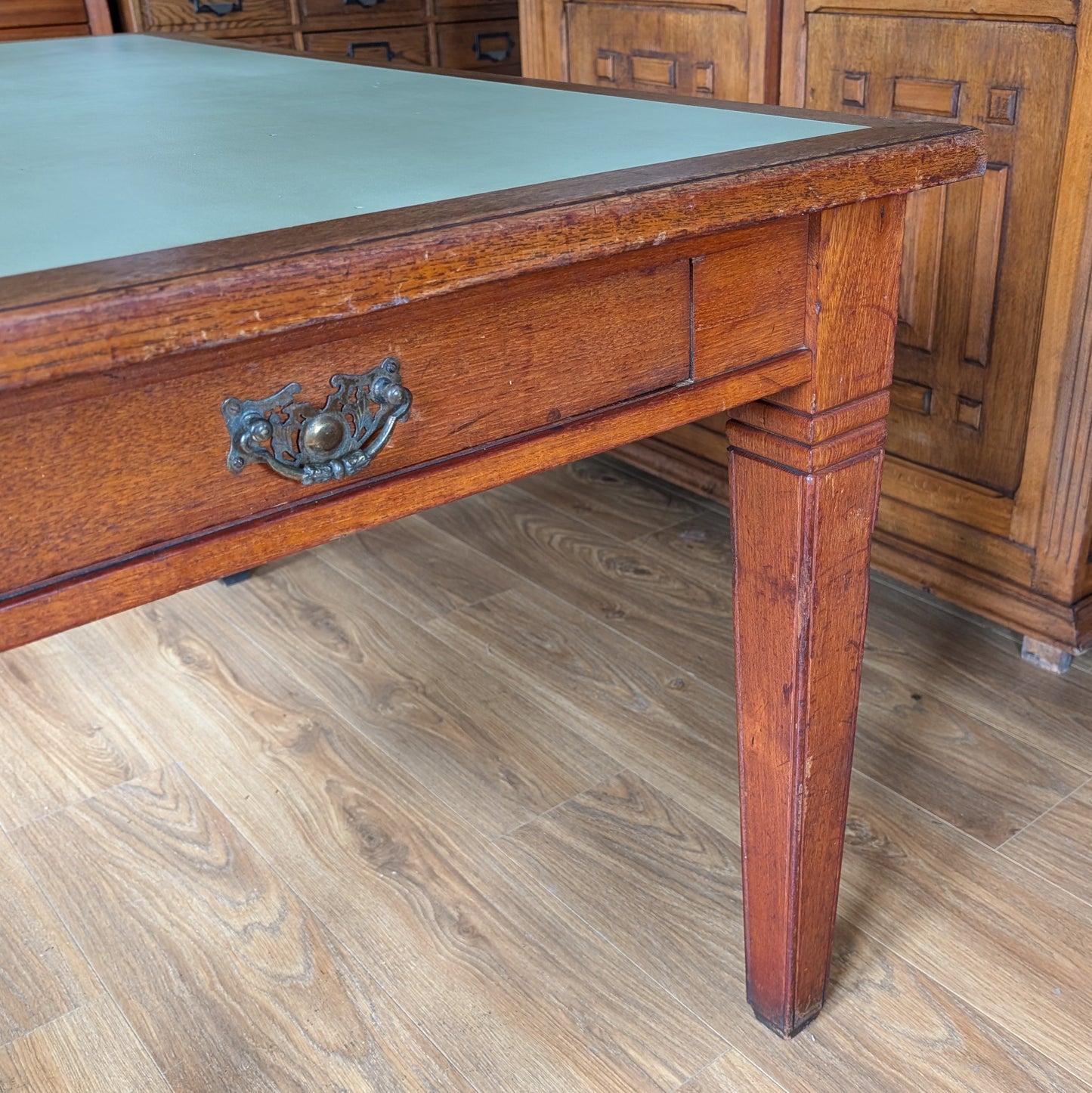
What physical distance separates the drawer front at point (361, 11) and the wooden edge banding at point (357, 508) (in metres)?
2.40

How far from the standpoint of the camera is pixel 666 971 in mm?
1082

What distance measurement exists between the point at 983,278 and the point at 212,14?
1.93m

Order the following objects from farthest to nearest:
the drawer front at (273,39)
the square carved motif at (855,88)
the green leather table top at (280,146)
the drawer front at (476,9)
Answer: the drawer front at (476,9)
the drawer front at (273,39)
the square carved motif at (855,88)
the green leather table top at (280,146)

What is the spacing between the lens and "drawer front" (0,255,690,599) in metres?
0.52

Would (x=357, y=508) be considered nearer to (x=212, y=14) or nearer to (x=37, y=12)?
(x=37, y=12)

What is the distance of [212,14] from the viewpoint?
2604 millimetres

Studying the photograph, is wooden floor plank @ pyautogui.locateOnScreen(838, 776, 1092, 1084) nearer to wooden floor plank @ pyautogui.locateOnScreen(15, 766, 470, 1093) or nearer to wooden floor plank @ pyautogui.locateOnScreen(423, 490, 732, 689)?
wooden floor plank @ pyautogui.locateOnScreen(423, 490, 732, 689)

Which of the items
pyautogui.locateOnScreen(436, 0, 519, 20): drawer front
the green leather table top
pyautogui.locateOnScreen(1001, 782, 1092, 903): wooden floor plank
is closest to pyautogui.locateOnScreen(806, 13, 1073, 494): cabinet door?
pyautogui.locateOnScreen(1001, 782, 1092, 903): wooden floor plank

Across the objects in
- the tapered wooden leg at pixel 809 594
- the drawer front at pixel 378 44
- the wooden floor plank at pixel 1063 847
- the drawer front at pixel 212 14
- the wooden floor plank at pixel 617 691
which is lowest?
the wooden floor plank at pixel 617 691

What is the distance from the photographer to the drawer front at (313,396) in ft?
1.70

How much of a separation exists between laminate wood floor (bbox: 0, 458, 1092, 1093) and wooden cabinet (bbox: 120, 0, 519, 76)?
4.76 ft

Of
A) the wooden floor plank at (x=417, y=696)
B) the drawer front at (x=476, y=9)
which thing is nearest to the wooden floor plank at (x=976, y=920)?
the wooden floor plank at (x=417, y=696)

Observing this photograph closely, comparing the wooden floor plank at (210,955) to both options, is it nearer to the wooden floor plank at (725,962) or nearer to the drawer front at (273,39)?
the wooden floor plank at (725,962)

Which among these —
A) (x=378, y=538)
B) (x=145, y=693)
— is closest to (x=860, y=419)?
(x=145, y=693)
